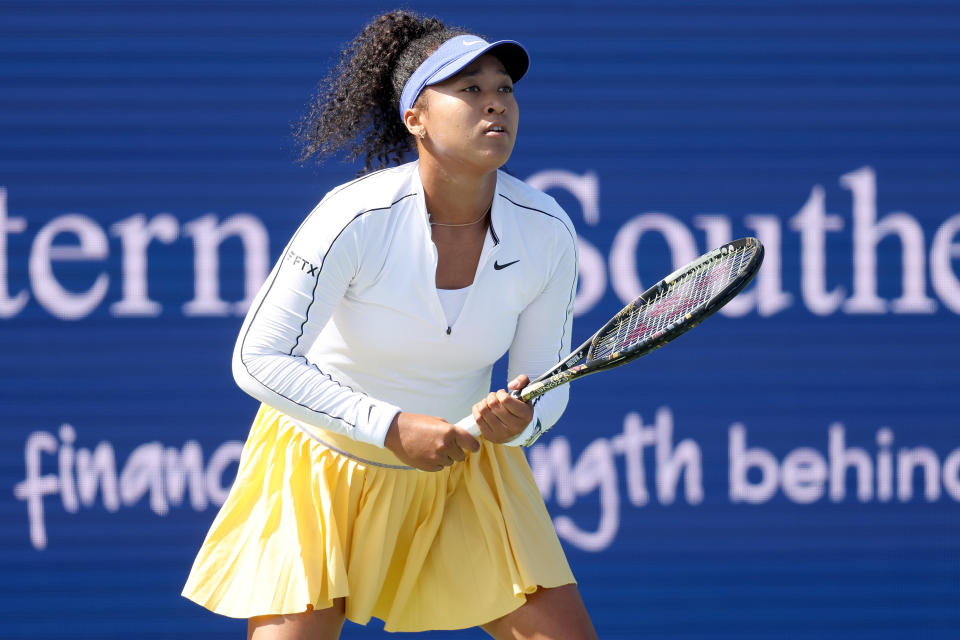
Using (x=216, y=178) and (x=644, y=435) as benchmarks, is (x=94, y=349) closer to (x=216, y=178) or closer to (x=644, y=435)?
(x=216, y=178)

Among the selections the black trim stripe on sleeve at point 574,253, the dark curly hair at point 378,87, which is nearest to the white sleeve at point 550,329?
the black trim stripe on sleeve at point 574,253

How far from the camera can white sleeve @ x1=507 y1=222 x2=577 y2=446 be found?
296 centimetres

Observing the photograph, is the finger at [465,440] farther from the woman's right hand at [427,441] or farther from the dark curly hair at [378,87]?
the dark curly hair at [378,87]

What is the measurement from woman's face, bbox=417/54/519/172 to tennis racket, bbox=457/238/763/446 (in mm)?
464

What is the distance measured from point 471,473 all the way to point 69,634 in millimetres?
2507

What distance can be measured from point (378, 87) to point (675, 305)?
90 cm

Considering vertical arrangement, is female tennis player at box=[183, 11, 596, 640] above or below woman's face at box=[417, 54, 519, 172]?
below

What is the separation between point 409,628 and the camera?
2.96 metres

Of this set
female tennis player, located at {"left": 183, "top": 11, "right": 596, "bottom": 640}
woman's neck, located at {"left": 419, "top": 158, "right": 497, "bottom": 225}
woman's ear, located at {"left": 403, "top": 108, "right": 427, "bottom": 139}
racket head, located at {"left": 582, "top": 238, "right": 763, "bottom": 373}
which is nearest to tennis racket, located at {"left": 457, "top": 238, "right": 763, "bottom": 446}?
racket head, located at {"left": 582, "top": 238, "right": 763, "bottom": 373}

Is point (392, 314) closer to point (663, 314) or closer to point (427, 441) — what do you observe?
point (427, 441)

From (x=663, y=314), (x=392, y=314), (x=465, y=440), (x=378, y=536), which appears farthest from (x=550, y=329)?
(x=378, y=536)

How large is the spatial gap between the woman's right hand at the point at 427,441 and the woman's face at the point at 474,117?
0.58 meters

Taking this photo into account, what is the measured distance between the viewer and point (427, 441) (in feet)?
8.46

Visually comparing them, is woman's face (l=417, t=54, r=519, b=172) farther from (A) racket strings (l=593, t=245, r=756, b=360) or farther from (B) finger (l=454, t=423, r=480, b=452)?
(B) finger (l=454, t=423, r=480, b=452)
